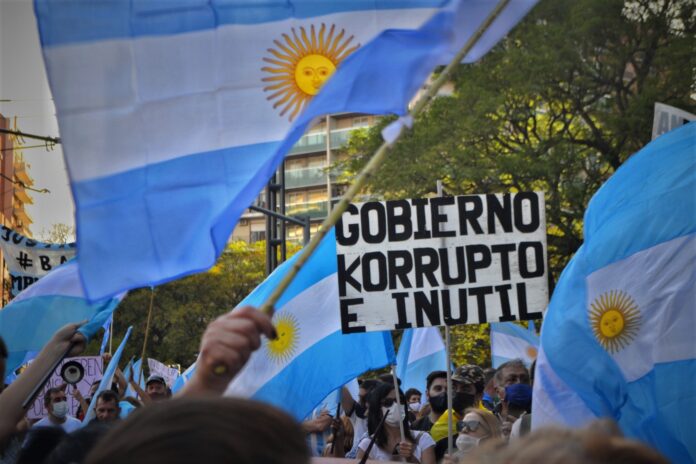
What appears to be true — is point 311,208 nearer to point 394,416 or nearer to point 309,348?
point 309,348

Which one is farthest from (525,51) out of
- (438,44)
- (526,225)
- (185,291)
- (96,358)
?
(185,291)

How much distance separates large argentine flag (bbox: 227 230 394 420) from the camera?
731 centimetres

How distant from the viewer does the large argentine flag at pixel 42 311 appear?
722cm

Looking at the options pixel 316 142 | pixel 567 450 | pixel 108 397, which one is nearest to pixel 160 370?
pixel 108 397

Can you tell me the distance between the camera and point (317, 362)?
7.59 meters

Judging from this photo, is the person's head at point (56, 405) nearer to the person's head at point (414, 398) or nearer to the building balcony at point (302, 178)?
the person's head at point (414, 398)

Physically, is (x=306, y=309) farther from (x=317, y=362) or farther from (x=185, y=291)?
(x=185, y=291)

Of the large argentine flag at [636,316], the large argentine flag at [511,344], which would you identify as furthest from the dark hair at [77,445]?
the large argentine flag at [511,344]

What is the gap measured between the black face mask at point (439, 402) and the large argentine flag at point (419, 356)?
477 cm

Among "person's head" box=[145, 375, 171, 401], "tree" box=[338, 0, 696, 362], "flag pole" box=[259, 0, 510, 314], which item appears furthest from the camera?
"tree" box=[338, 0, 696, 362]

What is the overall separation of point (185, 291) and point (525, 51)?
3221 centimetres

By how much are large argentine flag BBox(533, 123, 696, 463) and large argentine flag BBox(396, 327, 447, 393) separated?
766 cm

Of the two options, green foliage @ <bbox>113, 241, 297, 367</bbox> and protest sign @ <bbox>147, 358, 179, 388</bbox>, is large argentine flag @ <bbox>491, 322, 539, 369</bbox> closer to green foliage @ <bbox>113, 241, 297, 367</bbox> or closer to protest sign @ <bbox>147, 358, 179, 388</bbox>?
protest sign @ <bbox>147, 358, 179, 388</bbox>

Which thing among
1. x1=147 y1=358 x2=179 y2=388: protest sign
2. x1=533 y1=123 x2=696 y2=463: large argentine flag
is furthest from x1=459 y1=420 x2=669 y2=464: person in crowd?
x1=147 y1=358 x2=179 y2=388: protest sign
